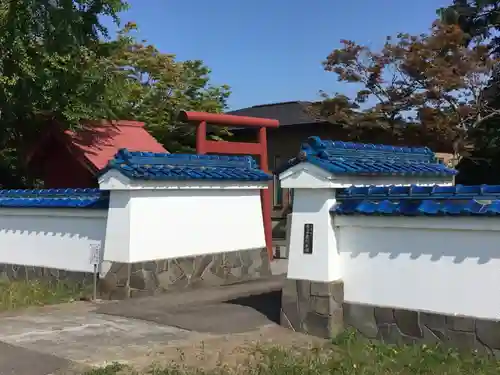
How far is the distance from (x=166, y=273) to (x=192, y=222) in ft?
3.49

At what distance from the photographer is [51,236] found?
12.1m

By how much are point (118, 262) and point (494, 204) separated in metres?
6.41

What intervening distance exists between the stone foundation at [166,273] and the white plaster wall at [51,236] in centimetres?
18

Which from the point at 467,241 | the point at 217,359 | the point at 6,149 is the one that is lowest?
the point at 217,359

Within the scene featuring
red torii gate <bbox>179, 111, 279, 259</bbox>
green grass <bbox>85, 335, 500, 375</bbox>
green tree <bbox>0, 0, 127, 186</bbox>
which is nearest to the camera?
green grass <bbox>85, 335, 500, 375</bbox>

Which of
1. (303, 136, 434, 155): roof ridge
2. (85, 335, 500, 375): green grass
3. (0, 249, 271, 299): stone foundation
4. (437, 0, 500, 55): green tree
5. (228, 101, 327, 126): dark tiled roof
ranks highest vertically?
(437, 0, 500, 55): green tree

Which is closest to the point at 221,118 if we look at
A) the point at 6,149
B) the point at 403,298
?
the point at 6,149

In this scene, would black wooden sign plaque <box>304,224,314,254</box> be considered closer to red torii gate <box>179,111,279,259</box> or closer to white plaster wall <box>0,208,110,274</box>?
white plaster wall <box>0,208,110,274</box>

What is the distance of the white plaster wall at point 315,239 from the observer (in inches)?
305

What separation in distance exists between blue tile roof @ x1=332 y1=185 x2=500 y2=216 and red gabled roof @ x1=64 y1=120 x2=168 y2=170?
8.04 metres

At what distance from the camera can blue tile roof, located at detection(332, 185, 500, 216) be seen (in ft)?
21.3

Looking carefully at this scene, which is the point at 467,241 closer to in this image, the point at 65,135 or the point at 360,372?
the point at 360,372

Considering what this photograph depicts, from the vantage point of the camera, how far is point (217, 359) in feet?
22.4

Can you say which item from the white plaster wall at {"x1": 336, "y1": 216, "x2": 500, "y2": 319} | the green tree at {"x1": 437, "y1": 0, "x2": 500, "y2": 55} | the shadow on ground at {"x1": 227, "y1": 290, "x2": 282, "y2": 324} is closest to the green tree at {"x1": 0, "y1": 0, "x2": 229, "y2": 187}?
the shadow on ground at {"x1": 227, "y1": 290, "x2": 282, "y2": 324}
